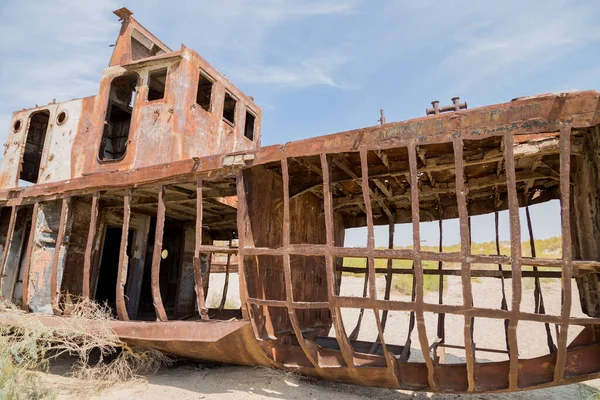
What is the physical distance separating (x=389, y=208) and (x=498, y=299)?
11614 millimetres

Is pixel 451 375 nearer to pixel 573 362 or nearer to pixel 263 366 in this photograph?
pixel 573 362

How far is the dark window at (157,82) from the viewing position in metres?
7.77

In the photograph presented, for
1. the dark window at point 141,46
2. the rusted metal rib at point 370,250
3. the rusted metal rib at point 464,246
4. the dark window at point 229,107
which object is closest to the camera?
the rusted metal rib at point 464,246

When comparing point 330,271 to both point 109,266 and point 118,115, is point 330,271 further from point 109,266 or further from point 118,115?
point 109,266

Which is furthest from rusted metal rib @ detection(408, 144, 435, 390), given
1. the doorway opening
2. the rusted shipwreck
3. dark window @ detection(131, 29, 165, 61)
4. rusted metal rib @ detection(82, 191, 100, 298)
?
the doorway opening

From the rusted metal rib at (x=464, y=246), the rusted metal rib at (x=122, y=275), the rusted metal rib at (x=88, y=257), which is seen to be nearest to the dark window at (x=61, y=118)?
the rusted metal rib at (x=88, y=257)

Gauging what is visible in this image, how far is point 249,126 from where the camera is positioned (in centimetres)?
978

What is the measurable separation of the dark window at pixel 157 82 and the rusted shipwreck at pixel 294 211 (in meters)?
0.06

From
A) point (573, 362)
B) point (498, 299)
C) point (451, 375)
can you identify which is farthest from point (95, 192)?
point (498, 299)

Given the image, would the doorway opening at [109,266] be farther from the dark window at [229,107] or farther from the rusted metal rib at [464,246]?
the rusted metal rib at [464,246]

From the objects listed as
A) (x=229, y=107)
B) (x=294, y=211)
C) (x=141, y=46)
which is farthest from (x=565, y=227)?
(x=141, y=46)

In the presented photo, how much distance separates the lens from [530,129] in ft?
12.3

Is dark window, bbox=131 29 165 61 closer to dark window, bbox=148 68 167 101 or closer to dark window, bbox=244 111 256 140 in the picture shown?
dark window, bbox=148 68 167 101

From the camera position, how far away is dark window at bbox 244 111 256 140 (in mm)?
9695
